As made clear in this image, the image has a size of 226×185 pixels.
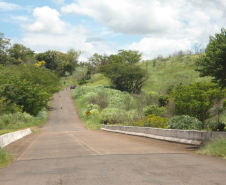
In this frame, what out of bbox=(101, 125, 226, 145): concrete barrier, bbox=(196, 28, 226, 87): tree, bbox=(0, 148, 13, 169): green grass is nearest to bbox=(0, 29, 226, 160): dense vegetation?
bbox=(196, 28, 226, 87): tree

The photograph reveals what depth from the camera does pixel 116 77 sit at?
8419 cm

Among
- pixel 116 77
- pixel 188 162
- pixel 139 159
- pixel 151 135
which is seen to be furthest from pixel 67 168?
pixel 116 77

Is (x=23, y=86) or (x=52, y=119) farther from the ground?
(x=23, y=86)

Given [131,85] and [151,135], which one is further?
[131,85]

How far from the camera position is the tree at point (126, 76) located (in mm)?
82125

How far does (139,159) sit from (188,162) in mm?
1662

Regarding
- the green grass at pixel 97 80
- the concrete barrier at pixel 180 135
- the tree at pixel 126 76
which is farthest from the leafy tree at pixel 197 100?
the green grass at pixel 97 80

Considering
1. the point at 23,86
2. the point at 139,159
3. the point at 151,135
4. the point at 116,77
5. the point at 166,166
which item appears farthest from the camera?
the point at 116,77

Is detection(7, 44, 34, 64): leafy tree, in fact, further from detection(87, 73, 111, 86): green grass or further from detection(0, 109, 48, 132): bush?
detection(0, 109, 48, 132): bush

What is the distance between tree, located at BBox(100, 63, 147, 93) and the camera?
269 feet

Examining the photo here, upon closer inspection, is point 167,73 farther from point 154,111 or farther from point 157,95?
point 154,111

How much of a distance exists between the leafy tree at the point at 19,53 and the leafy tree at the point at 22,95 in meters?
70.5

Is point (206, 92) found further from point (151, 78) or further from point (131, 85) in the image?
point (151, 78)

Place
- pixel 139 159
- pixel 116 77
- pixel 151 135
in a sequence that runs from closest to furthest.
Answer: pixel 139 159
pixel 151 135
pixel 116 77
